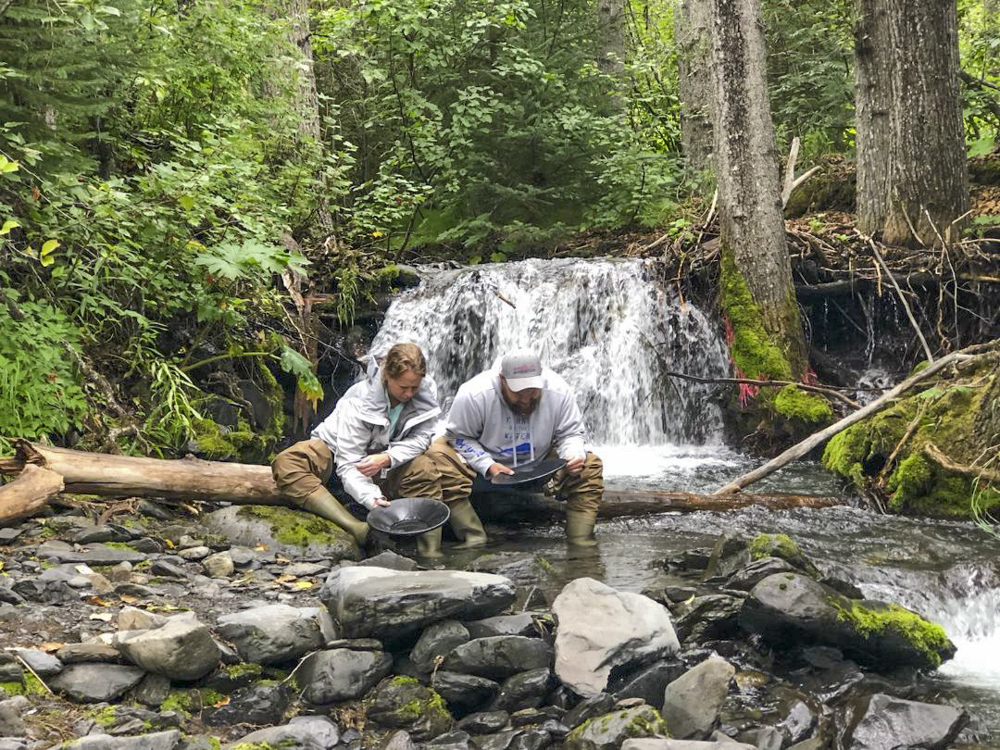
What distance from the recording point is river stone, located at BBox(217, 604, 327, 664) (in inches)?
155

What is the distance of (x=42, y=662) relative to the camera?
3588 millimetres

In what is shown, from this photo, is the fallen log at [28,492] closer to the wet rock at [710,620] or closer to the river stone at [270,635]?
the river stone at [270,635]

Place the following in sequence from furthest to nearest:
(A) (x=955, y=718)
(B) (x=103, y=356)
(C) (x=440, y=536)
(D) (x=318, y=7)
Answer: (D) (x=318, y=7)
(B) (x=103, y=356)
(C) (x=440, y=536)
(A) (x=955, y=718)

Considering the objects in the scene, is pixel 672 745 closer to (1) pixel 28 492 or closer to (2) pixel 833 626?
(2) pixel 833 626

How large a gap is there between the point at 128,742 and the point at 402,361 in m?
2.98

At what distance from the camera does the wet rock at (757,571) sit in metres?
4.87

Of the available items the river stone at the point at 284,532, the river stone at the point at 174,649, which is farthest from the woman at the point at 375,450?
the river stone at the point at 174,649

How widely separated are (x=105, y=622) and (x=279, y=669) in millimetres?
Answer: 879

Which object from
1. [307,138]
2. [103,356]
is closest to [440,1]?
[307,138]

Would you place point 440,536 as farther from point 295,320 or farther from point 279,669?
point 295,320

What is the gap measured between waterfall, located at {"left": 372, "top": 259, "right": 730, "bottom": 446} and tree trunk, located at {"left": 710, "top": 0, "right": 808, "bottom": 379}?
0.84 m

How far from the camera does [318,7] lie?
18203 millimetres

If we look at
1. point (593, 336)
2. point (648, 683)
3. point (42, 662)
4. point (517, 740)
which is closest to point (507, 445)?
point (648, 683)

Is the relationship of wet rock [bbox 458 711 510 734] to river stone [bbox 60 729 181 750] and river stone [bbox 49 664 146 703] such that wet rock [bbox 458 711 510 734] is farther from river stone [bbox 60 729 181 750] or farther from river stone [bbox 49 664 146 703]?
river stone [bbox 49 664 146 703]
